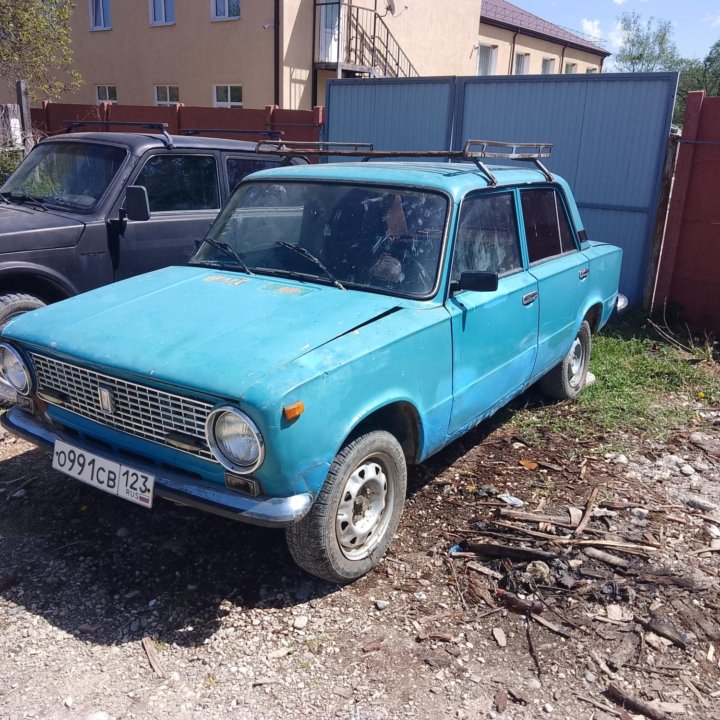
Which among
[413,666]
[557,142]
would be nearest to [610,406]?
[413,666]

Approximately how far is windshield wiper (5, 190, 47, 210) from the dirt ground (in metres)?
2.48

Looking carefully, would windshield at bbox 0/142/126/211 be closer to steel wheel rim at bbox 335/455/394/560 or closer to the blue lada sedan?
the blue lada sedan

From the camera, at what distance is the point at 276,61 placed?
63.0 feet

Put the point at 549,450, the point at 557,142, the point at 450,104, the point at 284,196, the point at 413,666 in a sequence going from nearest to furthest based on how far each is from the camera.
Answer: the point at 413,666 → the point at 284,196 → the point at 549,450 → the point at 557,142 → the point at 450,104

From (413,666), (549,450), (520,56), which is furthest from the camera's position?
(520,56)

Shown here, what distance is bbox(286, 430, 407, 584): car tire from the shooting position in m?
3.10

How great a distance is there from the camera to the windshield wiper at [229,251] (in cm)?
411

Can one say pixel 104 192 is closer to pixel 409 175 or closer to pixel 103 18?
pixel 409 175

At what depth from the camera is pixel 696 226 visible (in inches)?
309

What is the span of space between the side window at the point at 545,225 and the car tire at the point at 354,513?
2029mm

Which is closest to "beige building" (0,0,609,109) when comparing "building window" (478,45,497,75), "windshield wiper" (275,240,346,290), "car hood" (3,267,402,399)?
"building window" (478,45,497,75)

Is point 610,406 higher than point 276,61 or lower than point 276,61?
lower

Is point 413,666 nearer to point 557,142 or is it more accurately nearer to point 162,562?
point 162,562

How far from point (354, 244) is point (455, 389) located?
0.96m
